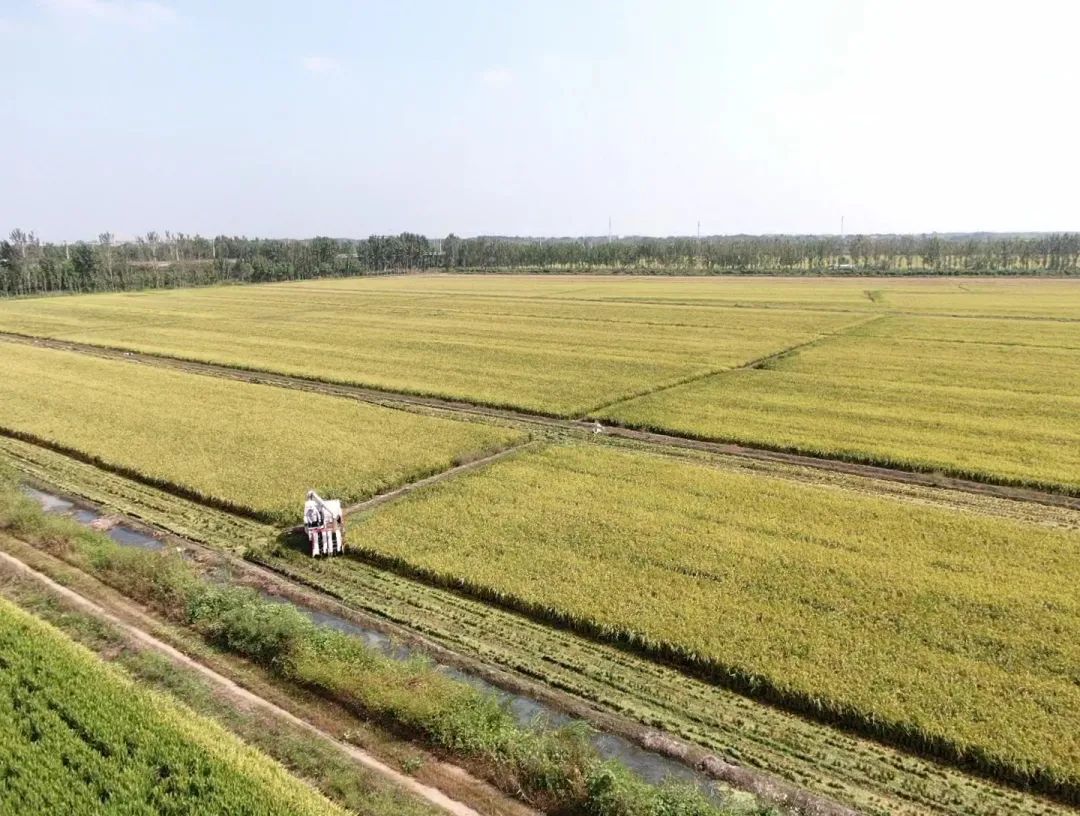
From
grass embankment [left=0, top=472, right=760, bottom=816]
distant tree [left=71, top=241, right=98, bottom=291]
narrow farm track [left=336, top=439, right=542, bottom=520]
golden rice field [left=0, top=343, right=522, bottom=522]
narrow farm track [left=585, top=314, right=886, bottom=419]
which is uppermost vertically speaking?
distant tree [left=71, top=241, right=98, bottom=291]

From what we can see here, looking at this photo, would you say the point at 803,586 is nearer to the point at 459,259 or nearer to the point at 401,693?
the point at 401,693

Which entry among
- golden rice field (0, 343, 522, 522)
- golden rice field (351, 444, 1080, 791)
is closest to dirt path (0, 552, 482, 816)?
golden rice field (351, 444, 1080, 791)

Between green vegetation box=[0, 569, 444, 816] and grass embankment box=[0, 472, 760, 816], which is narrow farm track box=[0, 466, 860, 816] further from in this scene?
green vegetation box=[0, 569, 444, 816]

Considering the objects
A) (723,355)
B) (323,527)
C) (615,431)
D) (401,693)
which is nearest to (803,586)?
(401,693)

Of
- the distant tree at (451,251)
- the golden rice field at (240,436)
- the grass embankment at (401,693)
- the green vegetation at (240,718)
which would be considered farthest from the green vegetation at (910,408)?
the distant tree at (451,251)

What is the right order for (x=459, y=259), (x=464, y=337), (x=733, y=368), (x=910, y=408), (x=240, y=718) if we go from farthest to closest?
(x=459, y=259)
(x=464, y=337)
(x=733, y=368)
(x=910, y=408)
(x=240, y=718)
